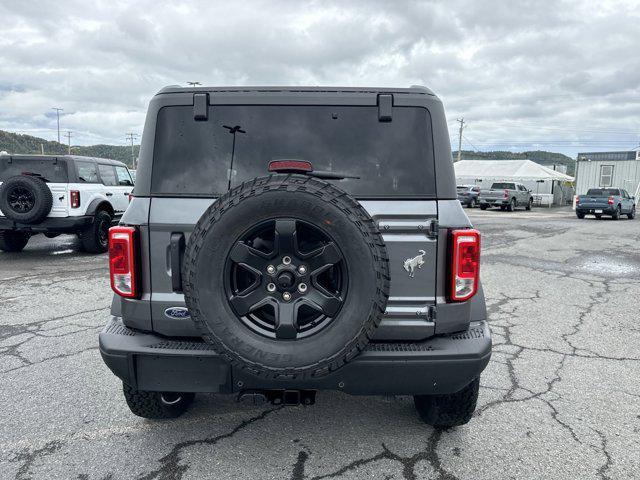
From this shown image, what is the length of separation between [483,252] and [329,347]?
917cm

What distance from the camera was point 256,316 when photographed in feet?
7.60

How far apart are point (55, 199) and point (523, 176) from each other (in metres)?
39.4

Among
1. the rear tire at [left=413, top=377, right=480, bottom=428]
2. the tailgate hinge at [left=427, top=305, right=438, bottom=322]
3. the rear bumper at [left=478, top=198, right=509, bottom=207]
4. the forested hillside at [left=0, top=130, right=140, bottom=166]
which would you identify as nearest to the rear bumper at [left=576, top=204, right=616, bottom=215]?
the rear bumper at [left=478, top=198, right=509, bottom=207]

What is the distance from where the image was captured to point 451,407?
2846mm

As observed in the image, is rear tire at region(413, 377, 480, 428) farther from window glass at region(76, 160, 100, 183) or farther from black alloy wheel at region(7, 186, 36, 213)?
window glass at region(76, 160, 100, 183)

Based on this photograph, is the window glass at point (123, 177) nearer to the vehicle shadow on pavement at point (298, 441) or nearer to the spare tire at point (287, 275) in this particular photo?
the vehicle shadow on pavement at point (298, 441)

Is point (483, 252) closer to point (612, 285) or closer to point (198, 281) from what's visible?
point (612, 285)

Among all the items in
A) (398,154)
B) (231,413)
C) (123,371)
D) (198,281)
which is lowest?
(231,413)

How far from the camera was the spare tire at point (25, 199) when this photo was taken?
8.18 metres

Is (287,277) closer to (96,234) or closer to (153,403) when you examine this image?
(153,403)

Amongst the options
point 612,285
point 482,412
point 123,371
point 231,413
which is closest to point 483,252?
point 612,285

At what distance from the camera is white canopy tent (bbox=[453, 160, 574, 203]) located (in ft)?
132

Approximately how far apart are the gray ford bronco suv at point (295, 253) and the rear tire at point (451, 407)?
0.03m

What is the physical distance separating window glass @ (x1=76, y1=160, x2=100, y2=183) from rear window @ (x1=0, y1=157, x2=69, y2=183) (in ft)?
1.01
